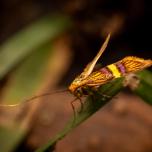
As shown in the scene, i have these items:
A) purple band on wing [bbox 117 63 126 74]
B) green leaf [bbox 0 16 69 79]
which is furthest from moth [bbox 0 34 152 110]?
green leaf [bbox 0 16 69 79]

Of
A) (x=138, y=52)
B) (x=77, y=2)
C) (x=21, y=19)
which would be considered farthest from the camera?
(x=21, y=19)

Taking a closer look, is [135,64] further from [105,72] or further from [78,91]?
[78,91]

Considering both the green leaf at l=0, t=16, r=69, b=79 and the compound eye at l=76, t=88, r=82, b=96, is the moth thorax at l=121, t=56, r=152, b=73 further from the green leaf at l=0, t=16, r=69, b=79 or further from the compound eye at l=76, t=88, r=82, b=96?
the green leaf at l=0, t=16, r=69, b=79

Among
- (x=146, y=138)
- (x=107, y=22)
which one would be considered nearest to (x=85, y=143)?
(x=146, y=138)

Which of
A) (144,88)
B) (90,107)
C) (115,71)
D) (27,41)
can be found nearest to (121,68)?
(115,71)

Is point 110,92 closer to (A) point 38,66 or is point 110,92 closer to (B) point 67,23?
(A) point 38,66

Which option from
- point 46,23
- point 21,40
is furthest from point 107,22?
point 21,40

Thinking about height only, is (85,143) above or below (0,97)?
below

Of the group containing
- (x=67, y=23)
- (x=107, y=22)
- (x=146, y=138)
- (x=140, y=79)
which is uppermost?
(x=140, y=79)

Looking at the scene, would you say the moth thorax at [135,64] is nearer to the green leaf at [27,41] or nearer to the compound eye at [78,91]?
the compound eye at [78,91]

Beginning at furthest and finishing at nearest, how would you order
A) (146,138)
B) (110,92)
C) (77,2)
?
1. (77,2)
2. (146,138)
3. (110,92)

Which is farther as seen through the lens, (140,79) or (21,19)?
(21,19)
